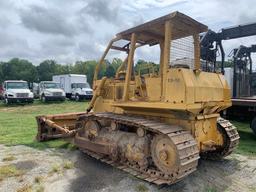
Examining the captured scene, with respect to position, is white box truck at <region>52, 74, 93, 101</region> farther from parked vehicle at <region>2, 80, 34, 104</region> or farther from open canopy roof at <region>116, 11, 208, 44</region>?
open canopy roof at <region>116, 11, 208, 44</region>

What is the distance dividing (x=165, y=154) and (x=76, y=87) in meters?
25.4

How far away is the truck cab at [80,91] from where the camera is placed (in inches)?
1130

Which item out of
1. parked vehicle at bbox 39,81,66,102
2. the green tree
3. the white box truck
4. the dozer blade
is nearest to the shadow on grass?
the dozer blade

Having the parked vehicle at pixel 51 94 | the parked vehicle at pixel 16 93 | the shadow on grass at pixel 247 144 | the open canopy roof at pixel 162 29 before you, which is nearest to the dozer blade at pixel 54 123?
the open canopy roof at pixel 162 29

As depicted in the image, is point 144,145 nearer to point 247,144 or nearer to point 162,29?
point 162,29

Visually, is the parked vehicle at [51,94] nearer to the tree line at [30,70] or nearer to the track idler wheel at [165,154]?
the track idler wheel at [165,154]

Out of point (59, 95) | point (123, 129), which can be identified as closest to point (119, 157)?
point (123, 129)

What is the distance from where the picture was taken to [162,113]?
6.02 metres

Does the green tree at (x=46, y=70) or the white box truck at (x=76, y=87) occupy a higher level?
the green tree at (x=46, y=70)

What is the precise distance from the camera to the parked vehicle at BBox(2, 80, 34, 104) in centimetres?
2458

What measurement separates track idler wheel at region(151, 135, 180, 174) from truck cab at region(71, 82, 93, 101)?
23.5 metres

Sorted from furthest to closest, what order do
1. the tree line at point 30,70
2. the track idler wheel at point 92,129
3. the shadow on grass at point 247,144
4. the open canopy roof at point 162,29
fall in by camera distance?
the tree line at point 30,70 < the shadow on grass at point 247,144 < the track idler wheel at point 92,129 < the open canopy roof at point 162,29

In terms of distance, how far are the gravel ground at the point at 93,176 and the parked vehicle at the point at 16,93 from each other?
718 inches

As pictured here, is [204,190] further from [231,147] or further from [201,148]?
[231,147]
